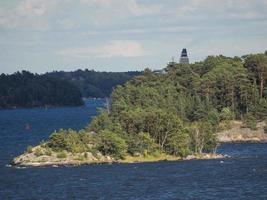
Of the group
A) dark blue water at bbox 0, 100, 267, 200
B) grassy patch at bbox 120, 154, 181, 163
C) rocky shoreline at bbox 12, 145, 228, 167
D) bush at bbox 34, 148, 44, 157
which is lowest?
dark blue water at bbox 0, 100, 267, 200

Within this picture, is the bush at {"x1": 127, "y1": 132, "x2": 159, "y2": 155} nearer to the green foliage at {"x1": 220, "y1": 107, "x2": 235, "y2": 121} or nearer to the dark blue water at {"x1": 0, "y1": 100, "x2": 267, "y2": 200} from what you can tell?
the dark blue water at {"x1": 0, "y1": 100, "x2": 267, "y2": 200}

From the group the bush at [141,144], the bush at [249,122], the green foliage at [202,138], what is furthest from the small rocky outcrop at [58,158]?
the bush at [249,122]

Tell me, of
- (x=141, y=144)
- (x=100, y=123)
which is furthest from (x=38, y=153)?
(x=100, y=123)

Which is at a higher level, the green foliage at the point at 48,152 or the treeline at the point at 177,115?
the treeline at the point at 177,115

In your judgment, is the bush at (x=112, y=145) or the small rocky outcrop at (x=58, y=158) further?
the bush at (x=112, y=145)

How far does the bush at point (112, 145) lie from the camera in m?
133

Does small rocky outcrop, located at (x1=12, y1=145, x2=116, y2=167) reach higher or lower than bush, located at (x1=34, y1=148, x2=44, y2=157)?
lower

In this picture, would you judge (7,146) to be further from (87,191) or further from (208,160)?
(87,191)

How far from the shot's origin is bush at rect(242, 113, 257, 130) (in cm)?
18062

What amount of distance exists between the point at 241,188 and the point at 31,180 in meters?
30.7

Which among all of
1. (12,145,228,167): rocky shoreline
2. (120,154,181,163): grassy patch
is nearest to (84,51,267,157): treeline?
(120,154,181,163): grassy patch

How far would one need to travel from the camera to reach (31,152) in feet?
441

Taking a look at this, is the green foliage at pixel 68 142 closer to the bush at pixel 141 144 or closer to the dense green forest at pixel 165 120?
the dense green forest at pixel 165 120

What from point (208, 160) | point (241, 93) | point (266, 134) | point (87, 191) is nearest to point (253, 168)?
point (208, 160)
